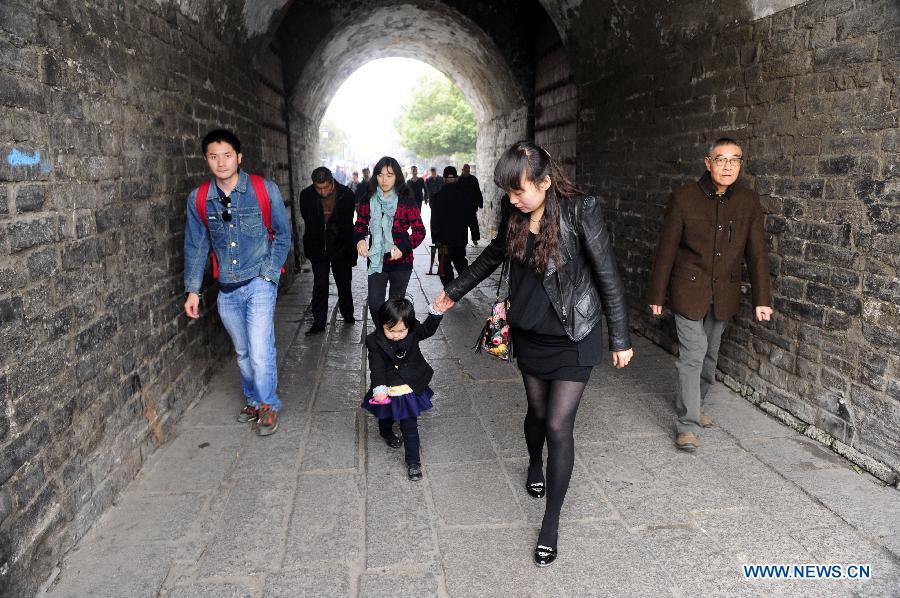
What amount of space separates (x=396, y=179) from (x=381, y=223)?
13.3 inches

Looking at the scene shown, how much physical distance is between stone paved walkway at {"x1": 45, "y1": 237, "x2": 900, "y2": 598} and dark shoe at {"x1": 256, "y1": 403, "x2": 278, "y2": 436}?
9cm

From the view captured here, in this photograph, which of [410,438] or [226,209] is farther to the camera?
[226,209]

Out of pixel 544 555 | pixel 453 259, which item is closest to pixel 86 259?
pixel 544 555

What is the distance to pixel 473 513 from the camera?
312 centimetres

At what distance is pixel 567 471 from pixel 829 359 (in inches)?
77.1

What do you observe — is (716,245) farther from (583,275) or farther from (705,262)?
(583,275)

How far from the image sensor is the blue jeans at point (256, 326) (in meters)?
3.98

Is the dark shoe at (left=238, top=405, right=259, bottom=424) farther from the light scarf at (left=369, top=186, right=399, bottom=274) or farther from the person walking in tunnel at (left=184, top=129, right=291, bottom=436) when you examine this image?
the light scarf at (left=369, top=186, right=399, bottom=274)

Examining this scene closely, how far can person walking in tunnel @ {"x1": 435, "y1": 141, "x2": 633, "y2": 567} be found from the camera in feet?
8.68

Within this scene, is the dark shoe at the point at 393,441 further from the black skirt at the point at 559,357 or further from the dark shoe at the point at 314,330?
the dark shoe at the point at 314,330

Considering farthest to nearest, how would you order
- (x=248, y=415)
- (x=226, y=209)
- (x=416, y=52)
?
(x=416, y=52) < (x=248, y=415) < (x=226, y=209)

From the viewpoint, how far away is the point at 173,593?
256 cm

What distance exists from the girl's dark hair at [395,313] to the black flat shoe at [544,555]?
1.22 m

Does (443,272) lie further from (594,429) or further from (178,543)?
(178,543)
